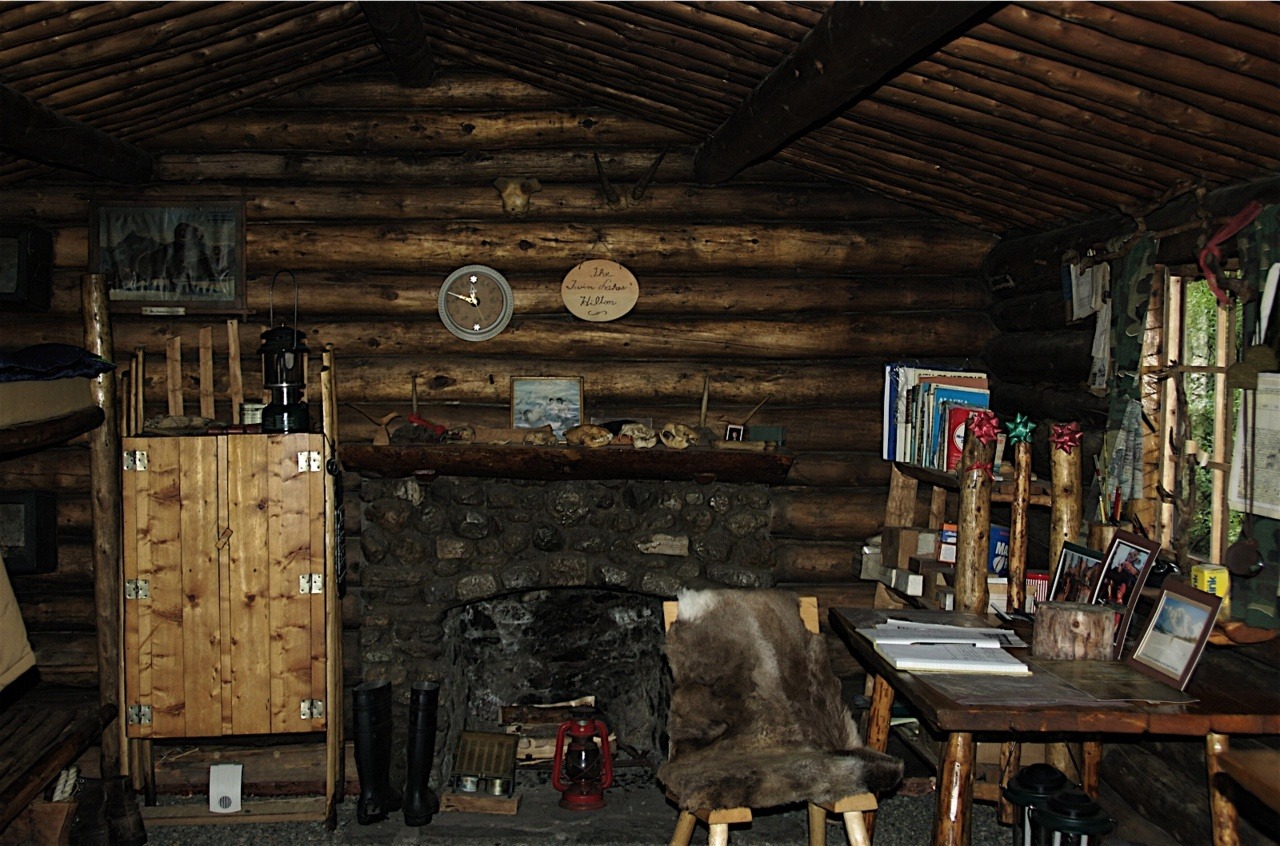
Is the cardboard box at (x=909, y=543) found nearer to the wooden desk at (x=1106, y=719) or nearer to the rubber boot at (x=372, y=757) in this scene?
the wooden desk at (x=1106, y=719)

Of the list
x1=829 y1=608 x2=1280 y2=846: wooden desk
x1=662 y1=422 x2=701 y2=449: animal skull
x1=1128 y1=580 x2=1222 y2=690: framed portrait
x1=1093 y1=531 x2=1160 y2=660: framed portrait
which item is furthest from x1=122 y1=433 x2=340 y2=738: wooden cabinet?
x1=1128 y1=580 x2=1222 y2=690: framed portrait

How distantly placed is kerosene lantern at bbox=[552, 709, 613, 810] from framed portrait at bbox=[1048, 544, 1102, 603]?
2548 mm

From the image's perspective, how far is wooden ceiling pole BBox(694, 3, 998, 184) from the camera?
9.47 ft

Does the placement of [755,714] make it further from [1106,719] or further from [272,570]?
[272,570]

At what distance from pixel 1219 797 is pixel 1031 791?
800 mm

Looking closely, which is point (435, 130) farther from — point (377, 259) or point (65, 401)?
point (65, 401)

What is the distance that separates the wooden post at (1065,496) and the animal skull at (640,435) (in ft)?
6.52

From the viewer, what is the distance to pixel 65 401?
4.99 meters

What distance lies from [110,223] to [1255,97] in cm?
531

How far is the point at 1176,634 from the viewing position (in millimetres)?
3406

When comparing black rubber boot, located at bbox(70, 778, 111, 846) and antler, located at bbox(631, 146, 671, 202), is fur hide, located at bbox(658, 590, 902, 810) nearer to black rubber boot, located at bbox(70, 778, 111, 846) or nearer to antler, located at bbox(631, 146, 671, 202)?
antler, located at bbox(631, 146, 671, 202)

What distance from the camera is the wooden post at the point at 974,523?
4.48 metres

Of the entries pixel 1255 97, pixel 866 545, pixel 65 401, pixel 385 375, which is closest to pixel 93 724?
pixel 65 401

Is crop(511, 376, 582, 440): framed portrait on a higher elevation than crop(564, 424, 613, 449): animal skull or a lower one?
higher
